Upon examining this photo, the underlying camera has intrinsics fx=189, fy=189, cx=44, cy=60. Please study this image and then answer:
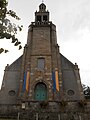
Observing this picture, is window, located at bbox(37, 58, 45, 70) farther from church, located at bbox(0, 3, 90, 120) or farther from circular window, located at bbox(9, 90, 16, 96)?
circular window, located at bbox(9, 90, 16, 96)

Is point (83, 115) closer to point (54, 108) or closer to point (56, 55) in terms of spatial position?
point (54, 108)

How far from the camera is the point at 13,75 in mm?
26875

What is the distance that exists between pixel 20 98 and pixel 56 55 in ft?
26.5

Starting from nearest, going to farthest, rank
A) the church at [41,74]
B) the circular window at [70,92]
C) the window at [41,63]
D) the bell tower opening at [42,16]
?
the church at [41,74]
the circular window at [70,92]
the window at [41,63]
the bell tower opening at [42,16]

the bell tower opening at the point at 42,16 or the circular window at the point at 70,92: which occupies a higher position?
the bell tower opening at the point at 42,16

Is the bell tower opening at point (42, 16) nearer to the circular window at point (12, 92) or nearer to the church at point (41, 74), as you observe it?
the church at point (41, 74)

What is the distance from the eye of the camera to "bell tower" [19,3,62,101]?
77.5 ft

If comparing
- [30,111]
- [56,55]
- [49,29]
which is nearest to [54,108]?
[30,111]

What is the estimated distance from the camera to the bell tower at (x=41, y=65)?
2361 centimetres

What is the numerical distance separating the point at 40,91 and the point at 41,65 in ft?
12.0

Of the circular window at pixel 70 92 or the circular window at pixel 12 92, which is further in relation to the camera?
the circular window at pixel 12 92

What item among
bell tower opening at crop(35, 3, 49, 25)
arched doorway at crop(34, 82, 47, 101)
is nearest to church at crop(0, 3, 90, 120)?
arched doorway at crop(34, 82, 47, 101)

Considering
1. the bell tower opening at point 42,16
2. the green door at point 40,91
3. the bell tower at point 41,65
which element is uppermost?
the bell tower opening at point 42,16

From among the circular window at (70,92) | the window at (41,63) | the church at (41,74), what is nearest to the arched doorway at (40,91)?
the church at (41,74)
